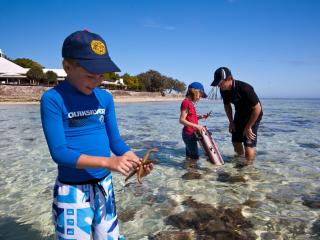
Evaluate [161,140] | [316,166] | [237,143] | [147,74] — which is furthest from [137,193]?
[147,74]

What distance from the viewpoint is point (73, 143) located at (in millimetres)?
2262

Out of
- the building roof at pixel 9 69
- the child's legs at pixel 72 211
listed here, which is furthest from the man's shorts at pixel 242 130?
the building roof at pixel 9 69

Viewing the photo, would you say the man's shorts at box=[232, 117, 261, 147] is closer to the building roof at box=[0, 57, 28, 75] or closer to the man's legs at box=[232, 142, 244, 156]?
the man's legs at box=[232, 142, 244, 156]

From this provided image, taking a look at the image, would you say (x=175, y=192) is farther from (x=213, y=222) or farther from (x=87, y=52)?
(x=87, y=52)

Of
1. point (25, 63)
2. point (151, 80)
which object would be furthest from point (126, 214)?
point (151, 80)

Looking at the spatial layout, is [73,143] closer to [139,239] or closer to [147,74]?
[139,239]

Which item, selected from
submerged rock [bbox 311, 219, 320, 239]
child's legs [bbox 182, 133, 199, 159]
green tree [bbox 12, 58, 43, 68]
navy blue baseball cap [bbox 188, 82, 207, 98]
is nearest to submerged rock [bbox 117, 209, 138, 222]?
submerged rock [bbox 311, 219, 320, 239]

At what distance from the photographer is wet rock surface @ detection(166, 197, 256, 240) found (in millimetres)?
3950

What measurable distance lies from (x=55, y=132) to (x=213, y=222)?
9.63 feet

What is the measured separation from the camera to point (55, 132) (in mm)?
2115

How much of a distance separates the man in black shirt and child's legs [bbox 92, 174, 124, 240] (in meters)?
4.81

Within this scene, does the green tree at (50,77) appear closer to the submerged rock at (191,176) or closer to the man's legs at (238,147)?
the man's legs at (238,147)

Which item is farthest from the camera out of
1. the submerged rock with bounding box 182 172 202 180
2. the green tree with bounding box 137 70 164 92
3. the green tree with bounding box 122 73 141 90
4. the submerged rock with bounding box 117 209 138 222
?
the green tree with bounding box 137 70 164 92

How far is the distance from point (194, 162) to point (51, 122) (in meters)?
6.11
